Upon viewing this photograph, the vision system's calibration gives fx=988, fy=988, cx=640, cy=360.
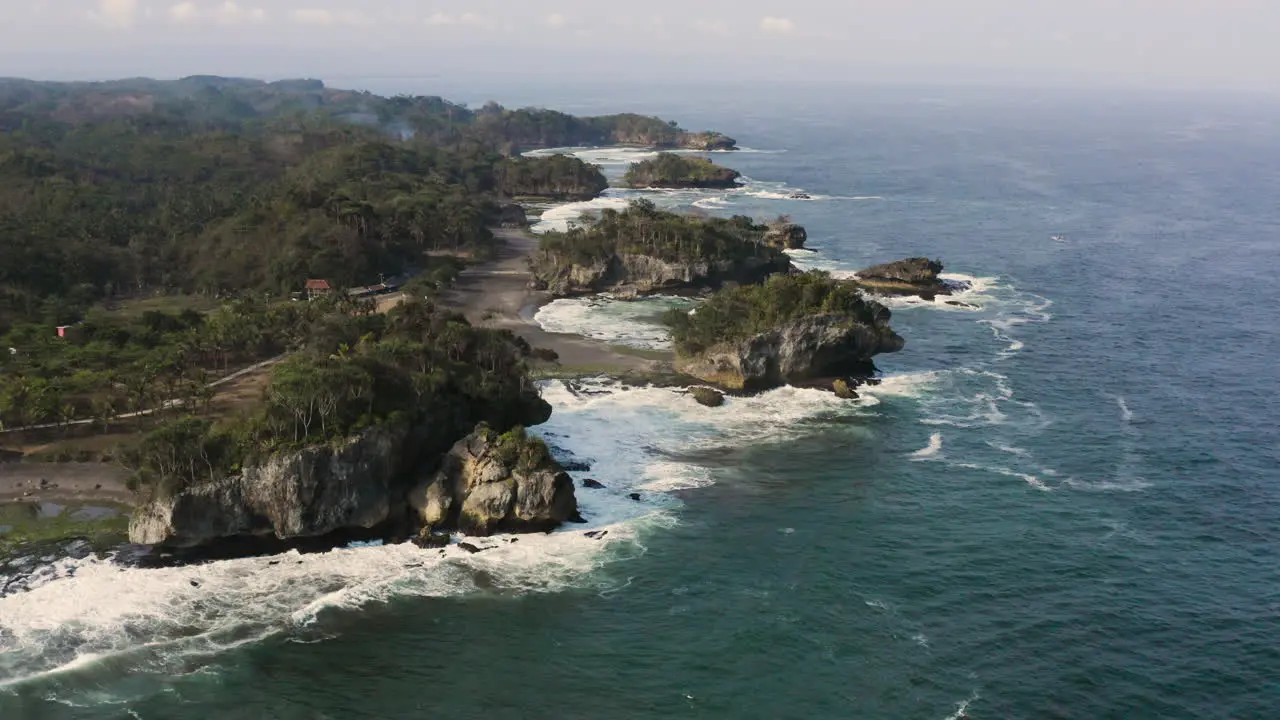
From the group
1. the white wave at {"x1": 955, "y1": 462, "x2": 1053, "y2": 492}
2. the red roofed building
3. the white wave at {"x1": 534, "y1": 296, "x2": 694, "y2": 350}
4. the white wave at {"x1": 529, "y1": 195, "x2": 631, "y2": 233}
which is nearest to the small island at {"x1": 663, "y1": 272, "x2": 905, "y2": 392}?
the white wave at {"x1": 534, "y1": 296, "x2": 694, "y2": 350}

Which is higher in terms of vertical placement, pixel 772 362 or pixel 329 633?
pixel 772 362

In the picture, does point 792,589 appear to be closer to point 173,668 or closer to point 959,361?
point 173,668

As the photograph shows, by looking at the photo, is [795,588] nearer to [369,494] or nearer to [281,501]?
[369,494]

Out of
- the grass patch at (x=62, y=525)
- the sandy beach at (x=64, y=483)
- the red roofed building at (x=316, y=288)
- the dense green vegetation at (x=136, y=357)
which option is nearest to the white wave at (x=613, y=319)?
the dense green vegetation at (x=136, y=357)

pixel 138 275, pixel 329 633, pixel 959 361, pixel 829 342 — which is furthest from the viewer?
pixel 138 275

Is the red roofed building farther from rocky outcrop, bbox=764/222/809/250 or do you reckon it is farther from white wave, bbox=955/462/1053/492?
white wave, bbox=955/462/1053/492

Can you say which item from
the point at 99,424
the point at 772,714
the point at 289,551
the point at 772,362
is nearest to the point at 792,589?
the point at 772,714
